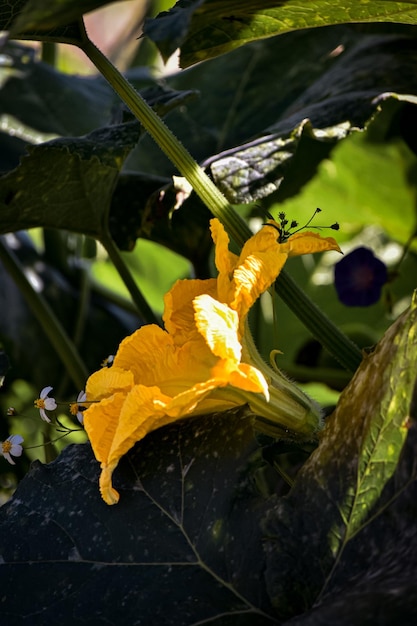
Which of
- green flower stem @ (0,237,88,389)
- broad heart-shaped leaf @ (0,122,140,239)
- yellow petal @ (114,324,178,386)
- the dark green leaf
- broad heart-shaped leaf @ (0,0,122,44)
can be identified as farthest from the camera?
the dark green leaf

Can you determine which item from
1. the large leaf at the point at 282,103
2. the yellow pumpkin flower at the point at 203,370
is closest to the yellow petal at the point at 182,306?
the yellow pumpkin flower at the point at 203,370

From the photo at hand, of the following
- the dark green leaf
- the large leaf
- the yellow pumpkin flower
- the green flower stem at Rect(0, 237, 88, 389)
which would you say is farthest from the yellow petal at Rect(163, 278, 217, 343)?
the dark green leaf

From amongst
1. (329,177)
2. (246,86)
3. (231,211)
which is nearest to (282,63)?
(246,86)

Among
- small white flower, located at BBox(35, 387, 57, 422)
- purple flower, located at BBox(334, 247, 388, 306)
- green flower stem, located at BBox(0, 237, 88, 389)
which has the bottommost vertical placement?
purple flower, located at BBox(334, 247, 388, 306)

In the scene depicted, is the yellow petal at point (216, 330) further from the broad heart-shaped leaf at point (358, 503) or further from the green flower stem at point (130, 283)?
the green flower stem at point (130, 283)

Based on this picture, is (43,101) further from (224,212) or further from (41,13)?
(41,13)

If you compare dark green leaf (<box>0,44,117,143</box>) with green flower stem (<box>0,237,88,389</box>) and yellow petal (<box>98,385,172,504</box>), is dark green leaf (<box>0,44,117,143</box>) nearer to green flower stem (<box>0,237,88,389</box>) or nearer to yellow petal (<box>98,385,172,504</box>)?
green flower stem (<box>0,237,88,389</box>)
